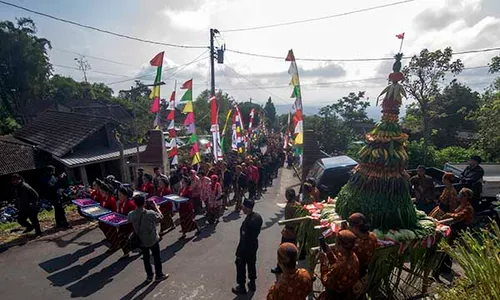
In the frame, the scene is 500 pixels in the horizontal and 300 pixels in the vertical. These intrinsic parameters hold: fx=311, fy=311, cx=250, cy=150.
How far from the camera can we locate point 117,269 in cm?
636

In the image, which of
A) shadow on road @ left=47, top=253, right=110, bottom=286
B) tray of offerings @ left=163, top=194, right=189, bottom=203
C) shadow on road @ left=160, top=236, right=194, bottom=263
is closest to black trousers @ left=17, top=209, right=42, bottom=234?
shadow on road @ left=47, top=253, right=110, bottom=286

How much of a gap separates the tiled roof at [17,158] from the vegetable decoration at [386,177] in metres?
14.5

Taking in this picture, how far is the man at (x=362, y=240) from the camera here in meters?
3.90

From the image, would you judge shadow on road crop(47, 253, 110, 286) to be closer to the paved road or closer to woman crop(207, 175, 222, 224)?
the paved road

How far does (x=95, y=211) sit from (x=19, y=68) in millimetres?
35447

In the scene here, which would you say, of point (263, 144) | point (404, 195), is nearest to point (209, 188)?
point (404, 195)

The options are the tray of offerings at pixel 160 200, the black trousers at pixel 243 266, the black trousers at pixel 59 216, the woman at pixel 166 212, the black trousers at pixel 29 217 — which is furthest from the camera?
the black trousers at pixel 59 216

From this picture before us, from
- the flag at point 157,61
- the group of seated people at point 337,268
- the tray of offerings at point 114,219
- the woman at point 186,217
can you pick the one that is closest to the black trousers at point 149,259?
the tray of offerings at point 114,219

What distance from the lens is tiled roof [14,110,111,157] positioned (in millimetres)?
15685

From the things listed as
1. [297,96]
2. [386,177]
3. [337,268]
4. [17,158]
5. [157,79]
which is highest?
[157,79]

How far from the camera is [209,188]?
9180 millimetres

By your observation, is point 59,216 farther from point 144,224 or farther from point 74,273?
point 144,224

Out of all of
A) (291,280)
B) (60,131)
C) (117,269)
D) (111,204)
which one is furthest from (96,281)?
(60,131)

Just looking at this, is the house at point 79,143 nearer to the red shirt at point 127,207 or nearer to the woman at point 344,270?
the red shirt at point 127,207
